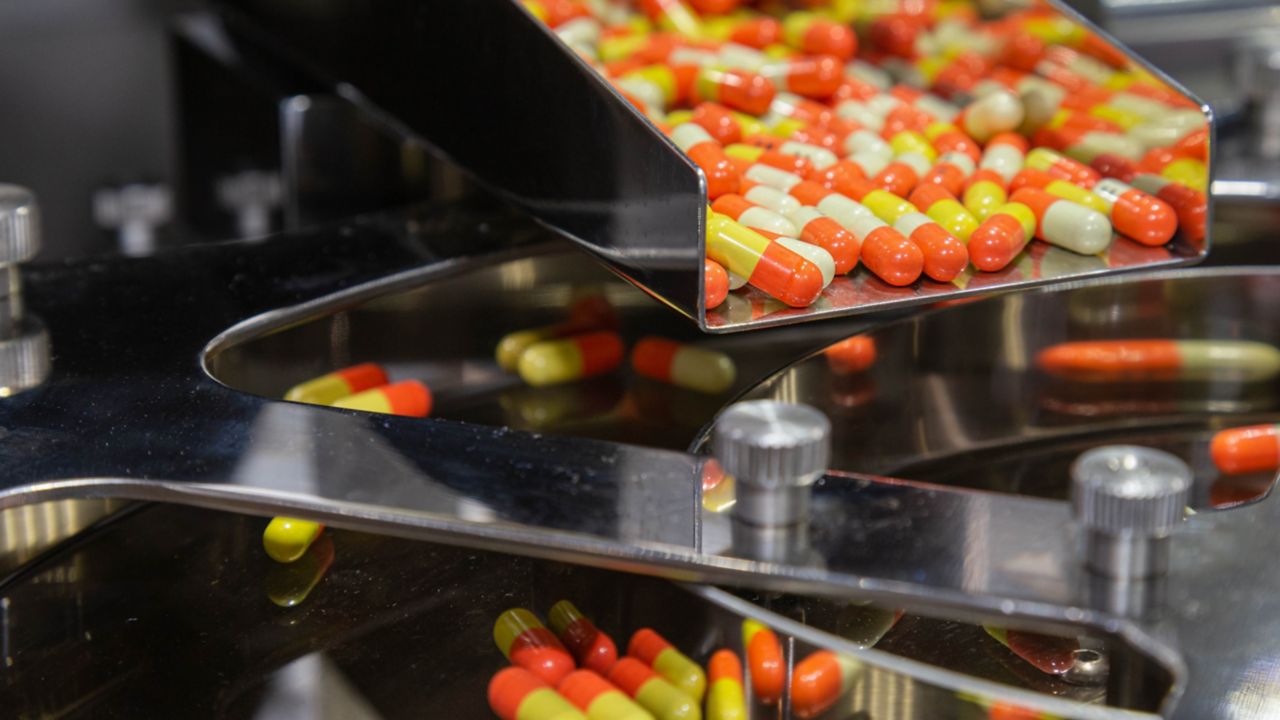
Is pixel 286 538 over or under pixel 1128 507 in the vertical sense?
under

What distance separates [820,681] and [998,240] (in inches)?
17.6

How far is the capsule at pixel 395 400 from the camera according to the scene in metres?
1.19

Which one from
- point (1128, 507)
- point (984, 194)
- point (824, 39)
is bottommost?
point (1128, 507)

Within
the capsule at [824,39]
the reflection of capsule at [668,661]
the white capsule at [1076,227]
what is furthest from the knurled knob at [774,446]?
the capsule at [824,39]

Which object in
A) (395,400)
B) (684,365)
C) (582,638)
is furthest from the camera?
(684,365)

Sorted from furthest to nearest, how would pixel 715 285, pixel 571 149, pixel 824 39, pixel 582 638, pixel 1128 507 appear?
1. pixel 824 39
2. pixel 571 149
3. pixel 715 285
4. pixel 582 638
5. pixel 1128 507

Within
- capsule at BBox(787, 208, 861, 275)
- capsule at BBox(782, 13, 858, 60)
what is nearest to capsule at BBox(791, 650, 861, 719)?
capsule at BBox(787, 208, 861, 275)

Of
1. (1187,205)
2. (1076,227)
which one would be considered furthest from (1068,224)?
(1187,205)

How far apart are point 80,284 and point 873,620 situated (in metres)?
0.72

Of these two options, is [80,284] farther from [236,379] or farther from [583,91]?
[583,91]

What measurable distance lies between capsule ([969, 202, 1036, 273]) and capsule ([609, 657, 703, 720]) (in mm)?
442

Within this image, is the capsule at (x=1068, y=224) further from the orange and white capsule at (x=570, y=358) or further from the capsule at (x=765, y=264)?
the orange and white capsule at (x=570, y=358)

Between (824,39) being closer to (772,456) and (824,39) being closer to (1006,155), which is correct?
(1006,155)

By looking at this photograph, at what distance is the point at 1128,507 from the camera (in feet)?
2.44
